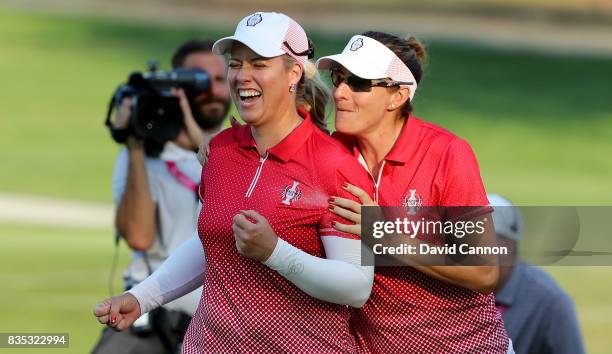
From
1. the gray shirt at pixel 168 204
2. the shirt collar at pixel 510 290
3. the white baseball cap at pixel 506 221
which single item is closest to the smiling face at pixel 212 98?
the gray shirt at pixel 168 204

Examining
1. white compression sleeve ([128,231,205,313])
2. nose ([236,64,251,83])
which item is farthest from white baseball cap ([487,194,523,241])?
nose ([236,64,251,83])

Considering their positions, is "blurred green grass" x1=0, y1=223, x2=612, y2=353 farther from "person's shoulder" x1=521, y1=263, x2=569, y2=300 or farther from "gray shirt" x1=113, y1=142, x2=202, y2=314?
"person's shoulder" x1=521, y1=263, x2=569, y2=300

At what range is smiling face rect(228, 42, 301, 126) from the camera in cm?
426

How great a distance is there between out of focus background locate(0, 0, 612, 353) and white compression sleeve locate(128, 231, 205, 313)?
408cm

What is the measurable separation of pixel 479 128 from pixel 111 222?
11.0 m

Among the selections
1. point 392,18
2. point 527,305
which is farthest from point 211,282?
point 392,18

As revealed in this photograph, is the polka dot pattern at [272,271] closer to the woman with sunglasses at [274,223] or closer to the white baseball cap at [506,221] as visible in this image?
the woman with sunglasses at [274,223]

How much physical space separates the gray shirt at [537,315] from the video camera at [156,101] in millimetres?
1672

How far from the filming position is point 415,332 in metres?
4.45

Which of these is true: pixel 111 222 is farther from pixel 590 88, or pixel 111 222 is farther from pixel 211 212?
pixel 590 88

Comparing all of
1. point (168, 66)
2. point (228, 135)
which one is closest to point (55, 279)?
point (228, 135)

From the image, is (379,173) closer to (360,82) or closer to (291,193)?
(360,82)

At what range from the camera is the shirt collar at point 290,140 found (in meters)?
4.25

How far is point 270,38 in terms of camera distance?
4.26 meters
